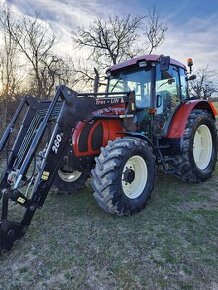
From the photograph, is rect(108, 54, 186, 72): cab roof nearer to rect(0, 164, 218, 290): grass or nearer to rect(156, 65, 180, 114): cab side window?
rect(156, 65, 180, 114): cab side window

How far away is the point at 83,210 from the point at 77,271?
1.54 meters

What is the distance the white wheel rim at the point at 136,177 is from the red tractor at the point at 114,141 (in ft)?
0.05

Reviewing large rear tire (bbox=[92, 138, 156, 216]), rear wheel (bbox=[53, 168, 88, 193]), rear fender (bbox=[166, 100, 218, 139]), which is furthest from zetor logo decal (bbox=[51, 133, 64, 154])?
rear fender (bbox=[166, 100, 218, 139])

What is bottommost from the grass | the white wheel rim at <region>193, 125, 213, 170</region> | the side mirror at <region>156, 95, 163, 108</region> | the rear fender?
the grass

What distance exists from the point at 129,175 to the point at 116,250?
3.96ft

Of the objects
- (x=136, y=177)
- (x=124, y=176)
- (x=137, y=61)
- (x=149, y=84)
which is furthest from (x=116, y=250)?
(x=137, y=61)

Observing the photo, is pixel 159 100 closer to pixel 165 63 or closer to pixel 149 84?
pixel 149 84

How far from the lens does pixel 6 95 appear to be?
1248 cm

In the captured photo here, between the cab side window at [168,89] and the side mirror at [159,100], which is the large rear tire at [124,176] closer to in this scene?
the side mirror at [159,100]

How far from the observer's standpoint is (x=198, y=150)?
6109mm

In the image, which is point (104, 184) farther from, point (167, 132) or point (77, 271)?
point (167, 132)

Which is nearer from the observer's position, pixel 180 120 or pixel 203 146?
pixel 180 120

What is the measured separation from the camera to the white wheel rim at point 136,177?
417 centimetres

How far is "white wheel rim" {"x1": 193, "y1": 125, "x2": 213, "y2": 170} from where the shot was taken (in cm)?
604
